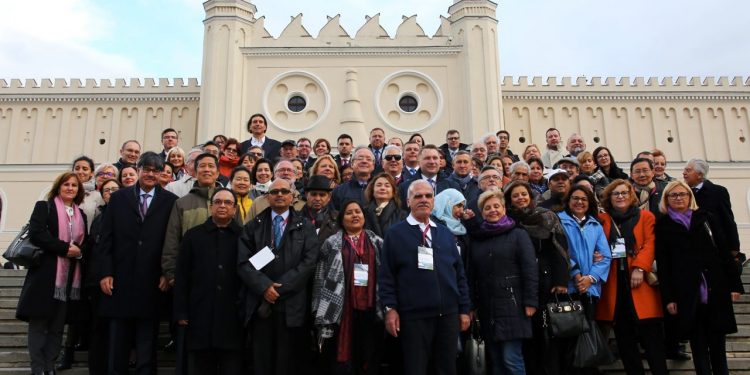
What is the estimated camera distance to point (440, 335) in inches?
197

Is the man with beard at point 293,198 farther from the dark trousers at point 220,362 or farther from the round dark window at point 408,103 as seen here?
the round dark window at point 408,103

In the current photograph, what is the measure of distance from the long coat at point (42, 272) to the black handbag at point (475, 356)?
3.93m

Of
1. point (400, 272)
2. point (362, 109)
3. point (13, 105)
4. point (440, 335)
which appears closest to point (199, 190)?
point (400, 272)

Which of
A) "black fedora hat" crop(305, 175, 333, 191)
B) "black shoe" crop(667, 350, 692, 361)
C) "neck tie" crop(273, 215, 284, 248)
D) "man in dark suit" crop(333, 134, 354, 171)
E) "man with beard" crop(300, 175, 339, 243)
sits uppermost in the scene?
"man in dark suit" crop(333, 134, 354, 171)

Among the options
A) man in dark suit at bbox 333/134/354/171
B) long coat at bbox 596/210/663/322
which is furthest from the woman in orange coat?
man in dark suit at bbox 333/134/354/171

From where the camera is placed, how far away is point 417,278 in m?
5.02

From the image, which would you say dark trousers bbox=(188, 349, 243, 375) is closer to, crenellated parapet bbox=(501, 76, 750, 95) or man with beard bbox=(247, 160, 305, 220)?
man with beard bbox=(247, 160, 305, 220)

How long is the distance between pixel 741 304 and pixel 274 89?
2006cm

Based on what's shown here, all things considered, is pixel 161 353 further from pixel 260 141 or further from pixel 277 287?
pixel 260 141

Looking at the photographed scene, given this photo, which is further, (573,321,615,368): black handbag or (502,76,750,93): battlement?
(502,76,750,93): battlement

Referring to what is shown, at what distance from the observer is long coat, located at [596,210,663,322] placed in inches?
228

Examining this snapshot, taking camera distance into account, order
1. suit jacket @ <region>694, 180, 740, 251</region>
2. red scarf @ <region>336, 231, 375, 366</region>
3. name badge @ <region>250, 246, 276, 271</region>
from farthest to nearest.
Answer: suit jacket @ <region>694, 180, 740, 251</region> → name badge @ <region>250, 246, 276, 271</region> → red scarf @ <region>336, 231, 375, 366</region>

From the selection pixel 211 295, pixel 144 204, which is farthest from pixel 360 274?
pixel 144 204

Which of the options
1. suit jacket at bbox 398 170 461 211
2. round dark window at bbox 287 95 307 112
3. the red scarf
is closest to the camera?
the red scarf
